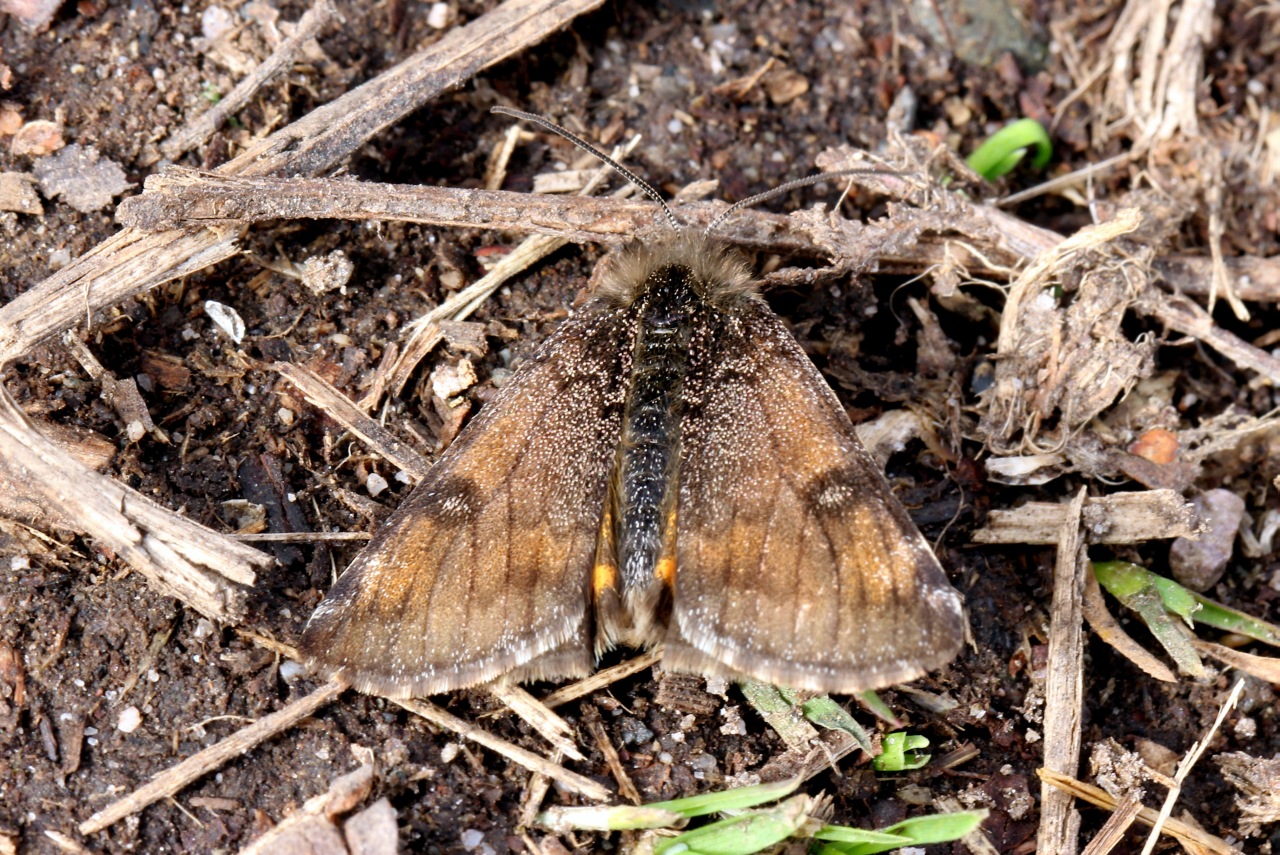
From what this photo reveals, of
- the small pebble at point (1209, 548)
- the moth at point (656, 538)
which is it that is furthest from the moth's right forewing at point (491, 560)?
the small pebble at point (1209, 548)

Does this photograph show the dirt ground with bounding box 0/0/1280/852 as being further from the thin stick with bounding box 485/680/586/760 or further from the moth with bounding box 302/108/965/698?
the moth with bounding box 302/108/965/698

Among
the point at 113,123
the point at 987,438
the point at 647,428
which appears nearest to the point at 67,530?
the point at 113,123

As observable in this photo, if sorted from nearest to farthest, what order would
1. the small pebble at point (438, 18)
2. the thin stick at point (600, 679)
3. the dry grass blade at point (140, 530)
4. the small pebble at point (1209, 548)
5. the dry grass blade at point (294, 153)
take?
1. the dry grass blade at point (140, 530)
2. the thin stick at point (600, 679)
3. the dry grass blade at point (294, 153)
4. the small pebble at point (1209, 548)
5. the small pebble at point (438, 18)

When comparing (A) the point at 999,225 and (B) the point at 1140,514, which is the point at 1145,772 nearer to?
(B) the point at 1140,514

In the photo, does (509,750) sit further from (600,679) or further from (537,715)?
(600,679)

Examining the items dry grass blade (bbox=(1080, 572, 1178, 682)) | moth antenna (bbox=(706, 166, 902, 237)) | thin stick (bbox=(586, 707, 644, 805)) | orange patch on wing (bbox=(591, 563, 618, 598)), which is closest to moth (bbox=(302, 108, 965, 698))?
orange patch on wing (bbox=(591, 563, 618, 598))

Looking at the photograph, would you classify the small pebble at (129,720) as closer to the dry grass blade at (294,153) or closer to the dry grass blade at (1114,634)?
the dry grass blade at (294,153)
